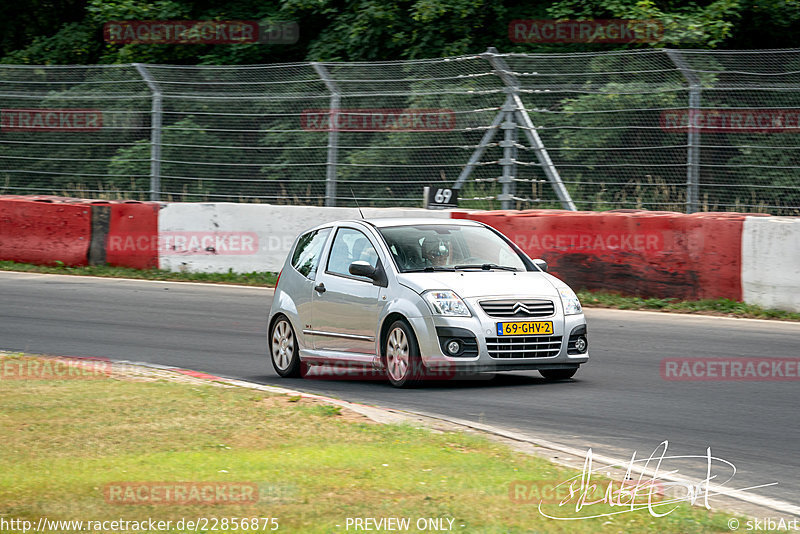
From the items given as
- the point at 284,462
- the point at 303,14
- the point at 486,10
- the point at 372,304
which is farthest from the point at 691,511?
the point at 303,14

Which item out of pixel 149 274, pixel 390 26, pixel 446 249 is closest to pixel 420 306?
pixel 446 249

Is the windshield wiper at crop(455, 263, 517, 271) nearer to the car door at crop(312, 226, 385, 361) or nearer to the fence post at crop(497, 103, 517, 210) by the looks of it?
the car door at crop(312, 226, 385, 361)

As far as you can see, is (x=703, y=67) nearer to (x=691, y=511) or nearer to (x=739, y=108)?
(x=739, y=108)

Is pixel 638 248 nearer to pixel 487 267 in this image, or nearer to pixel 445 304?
pixel 487 267

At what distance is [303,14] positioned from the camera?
28.1 meters

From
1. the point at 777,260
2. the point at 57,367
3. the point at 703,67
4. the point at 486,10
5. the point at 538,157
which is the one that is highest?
the point at 486,10

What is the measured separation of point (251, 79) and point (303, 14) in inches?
283

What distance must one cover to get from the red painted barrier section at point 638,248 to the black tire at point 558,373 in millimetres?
5184

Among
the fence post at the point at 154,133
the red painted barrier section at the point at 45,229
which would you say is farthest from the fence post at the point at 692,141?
the red painted barrier section at the point at 45,229

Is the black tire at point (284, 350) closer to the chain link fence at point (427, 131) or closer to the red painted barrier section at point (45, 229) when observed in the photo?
the chain link fence at point (427, 131)

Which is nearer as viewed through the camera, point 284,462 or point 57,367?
point 284,462

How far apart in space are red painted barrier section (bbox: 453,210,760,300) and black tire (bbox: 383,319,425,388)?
6.18m

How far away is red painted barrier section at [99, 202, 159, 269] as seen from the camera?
20.5 metres
